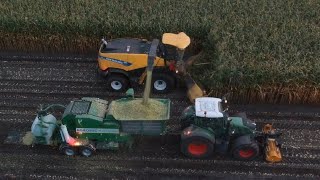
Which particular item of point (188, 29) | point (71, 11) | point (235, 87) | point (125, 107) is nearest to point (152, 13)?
point (188, 29)

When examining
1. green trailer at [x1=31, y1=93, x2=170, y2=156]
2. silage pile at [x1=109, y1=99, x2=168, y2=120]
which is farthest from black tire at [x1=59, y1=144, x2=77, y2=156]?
silage pile at [x1=109, y1=99, x2=168, y2=120]

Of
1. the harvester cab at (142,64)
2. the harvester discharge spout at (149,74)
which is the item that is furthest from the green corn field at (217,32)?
the harvester discharge spout at (149,74)

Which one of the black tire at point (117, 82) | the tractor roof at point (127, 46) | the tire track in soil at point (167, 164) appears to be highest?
the tractor roof at point (127, 46)

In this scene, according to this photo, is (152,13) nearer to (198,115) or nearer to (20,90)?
(20,90)

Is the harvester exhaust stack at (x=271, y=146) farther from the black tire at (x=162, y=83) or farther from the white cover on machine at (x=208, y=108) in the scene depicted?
the black tire at (x=162, y=83)

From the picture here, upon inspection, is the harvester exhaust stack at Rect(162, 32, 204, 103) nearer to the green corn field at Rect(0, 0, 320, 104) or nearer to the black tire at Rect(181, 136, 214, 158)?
the green corn field at Rect(0, 0, 320, 104)

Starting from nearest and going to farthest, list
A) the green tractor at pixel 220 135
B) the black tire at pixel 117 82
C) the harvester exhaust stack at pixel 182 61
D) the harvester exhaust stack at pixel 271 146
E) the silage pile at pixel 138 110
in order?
the green tractor at pixel 220 135, the silage pile at pixel 138 110, the harvester exhaust stack at pixel 271 146, the harvester exhaust stack at pixel 182 61, the black tire at pixel 117 82

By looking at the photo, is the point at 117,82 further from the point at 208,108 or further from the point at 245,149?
the point at 245,149
